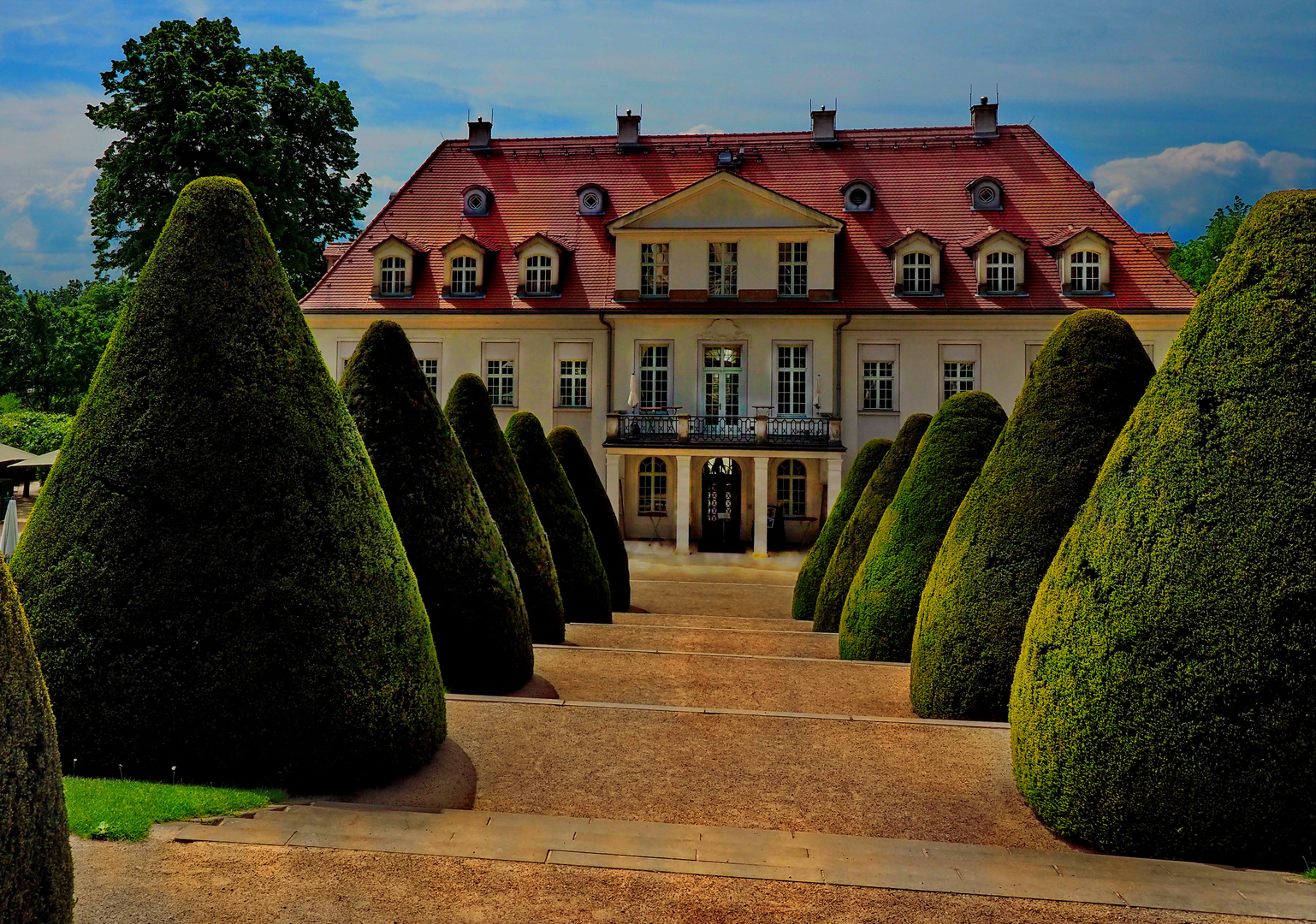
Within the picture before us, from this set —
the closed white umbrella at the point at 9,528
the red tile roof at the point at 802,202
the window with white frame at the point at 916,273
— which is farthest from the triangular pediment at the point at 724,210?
the closed white umbrella at the point at 9,528

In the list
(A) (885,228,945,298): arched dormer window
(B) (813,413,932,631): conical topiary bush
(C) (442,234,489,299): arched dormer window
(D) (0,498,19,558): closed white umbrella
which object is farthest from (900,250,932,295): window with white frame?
(D) (0,498,19,558): closed white umbrella

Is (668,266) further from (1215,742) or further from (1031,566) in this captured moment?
(1215,742)

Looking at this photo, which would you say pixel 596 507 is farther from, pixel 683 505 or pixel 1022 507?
pixel 683 505

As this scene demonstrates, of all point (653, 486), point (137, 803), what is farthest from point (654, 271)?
point (137, 803)

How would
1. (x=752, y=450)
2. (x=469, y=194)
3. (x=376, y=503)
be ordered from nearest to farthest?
(x=376, y=503) → (x=752, y=450) → (x=469, y=194)

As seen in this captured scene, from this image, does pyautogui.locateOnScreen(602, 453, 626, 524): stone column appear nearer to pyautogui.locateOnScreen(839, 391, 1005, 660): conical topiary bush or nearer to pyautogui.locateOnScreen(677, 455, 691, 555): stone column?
pyautogui.locateOnScreen(677, 455, 691, 555): stone column

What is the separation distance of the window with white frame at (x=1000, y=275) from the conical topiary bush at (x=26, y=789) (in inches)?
1404

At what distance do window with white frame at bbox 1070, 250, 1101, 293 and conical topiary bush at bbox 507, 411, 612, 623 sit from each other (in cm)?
2652

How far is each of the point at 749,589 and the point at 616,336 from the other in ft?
48.0

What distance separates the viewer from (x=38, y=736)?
13.3ft

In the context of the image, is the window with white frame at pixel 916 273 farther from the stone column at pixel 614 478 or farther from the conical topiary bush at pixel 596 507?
the conical topiary bush at pixel 596 507

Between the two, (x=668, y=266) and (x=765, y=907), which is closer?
(x=765, y=907)

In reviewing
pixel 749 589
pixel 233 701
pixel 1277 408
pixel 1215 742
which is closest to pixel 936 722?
pixel 1215 742

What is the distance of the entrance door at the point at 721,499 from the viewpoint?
36062mm
